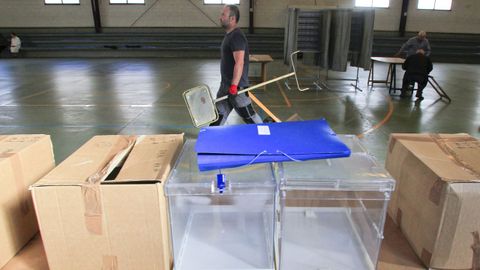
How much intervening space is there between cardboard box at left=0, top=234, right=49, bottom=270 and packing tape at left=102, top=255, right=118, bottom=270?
1.45ft

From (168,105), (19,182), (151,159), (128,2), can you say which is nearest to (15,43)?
(128,2)

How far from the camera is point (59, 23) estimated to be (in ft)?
53.5

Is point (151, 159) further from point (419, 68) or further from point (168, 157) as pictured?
point (419, 68)

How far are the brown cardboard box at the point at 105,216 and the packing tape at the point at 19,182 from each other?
331 millimetres

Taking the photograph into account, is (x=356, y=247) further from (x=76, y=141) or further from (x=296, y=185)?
(x=76, y=141)

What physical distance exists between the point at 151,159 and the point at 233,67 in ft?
7.32

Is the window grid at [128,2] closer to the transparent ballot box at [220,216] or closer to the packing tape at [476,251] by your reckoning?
the transparent ballot box at [220,216]

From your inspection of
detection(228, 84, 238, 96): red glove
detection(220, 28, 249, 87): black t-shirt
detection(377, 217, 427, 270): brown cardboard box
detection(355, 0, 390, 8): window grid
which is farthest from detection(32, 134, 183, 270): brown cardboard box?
detection(355, 0, 390, 8): window grid

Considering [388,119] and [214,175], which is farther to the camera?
[388,119]

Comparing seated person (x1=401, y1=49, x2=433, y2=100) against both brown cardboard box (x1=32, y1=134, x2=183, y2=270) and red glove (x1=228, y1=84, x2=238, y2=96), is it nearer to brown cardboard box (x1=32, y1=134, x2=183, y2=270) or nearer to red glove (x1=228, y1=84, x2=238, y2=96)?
red glove (x1=228, y1=84, x2=238, y2=96)

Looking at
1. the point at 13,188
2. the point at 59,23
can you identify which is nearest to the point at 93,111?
the point at 13,188

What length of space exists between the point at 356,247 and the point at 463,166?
0.75 meters

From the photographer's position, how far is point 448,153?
206 cm

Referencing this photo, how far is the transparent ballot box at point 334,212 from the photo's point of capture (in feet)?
5.54
